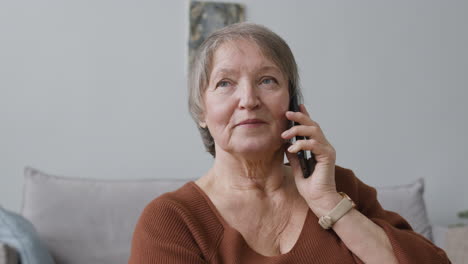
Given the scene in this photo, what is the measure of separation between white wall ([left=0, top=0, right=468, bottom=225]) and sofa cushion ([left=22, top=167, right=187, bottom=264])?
1.00ft

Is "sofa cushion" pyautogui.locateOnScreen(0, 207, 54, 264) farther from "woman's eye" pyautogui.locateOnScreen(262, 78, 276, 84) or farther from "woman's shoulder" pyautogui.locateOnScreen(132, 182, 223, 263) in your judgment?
"woman's eye" pyautogui.locateOnScreen(262, 78, 276, 84)

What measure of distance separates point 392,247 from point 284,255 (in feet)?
0.81

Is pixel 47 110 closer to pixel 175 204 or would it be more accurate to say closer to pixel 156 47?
pixel 156 47

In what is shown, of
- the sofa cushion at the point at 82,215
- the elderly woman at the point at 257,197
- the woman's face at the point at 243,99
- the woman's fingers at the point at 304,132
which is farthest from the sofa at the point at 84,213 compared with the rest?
the woman's fingers at the point at 304,132

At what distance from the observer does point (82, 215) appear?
204 centimetres

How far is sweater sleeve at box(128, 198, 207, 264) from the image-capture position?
990 millimetres

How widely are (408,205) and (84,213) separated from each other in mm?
1560

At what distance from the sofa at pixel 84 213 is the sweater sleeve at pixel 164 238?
3.47 ft

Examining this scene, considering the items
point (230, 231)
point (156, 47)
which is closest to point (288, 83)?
point (230, 231)

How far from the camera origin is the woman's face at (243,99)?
1.09m

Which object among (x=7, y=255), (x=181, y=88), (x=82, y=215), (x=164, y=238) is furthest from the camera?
(x=181, y=88)

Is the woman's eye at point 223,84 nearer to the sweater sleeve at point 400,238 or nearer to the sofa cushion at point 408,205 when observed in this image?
the sweater sleeve at point 400,238

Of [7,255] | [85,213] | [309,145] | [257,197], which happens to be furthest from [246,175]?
[85,213]

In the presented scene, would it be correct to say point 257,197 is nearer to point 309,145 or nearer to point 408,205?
point 309,145
